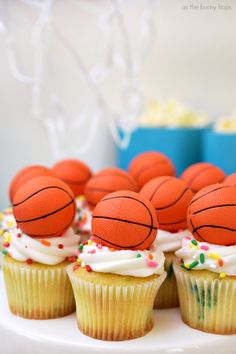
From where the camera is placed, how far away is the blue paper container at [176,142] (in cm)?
222

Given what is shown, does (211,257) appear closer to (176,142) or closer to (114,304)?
(114,304)

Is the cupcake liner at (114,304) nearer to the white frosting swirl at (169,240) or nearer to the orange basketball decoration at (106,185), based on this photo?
the white frosting swirl at (169,240)

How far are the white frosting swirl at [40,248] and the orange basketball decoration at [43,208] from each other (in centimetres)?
2

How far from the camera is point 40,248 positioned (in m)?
1.14

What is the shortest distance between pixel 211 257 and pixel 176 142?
3.95ft

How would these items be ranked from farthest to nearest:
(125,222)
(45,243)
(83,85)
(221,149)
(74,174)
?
(83,85) → (221,149) → (74,174) → (45,243) → (125,222)

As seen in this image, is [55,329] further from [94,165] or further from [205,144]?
[94,165]

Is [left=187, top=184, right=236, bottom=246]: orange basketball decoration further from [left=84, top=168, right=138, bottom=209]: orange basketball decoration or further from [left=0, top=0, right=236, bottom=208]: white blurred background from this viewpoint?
[left=0, top=0, right=236, bottom=208]: white blurred background

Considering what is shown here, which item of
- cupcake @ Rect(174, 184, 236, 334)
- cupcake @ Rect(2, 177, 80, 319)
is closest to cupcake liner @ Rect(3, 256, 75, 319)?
cupcake @ Rect(2, 177, 80, 319)

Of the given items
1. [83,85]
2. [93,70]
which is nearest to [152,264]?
[93,70]

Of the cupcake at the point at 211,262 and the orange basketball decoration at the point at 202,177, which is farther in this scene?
the orange basketball decoration at the point at 202,177

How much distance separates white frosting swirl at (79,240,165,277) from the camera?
1030 mm

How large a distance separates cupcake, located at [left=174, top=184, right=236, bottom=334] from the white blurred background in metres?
1.37

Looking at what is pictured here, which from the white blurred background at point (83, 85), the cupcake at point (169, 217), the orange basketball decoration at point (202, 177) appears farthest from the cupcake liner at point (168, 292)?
the white blurred background at point (83, 85)
